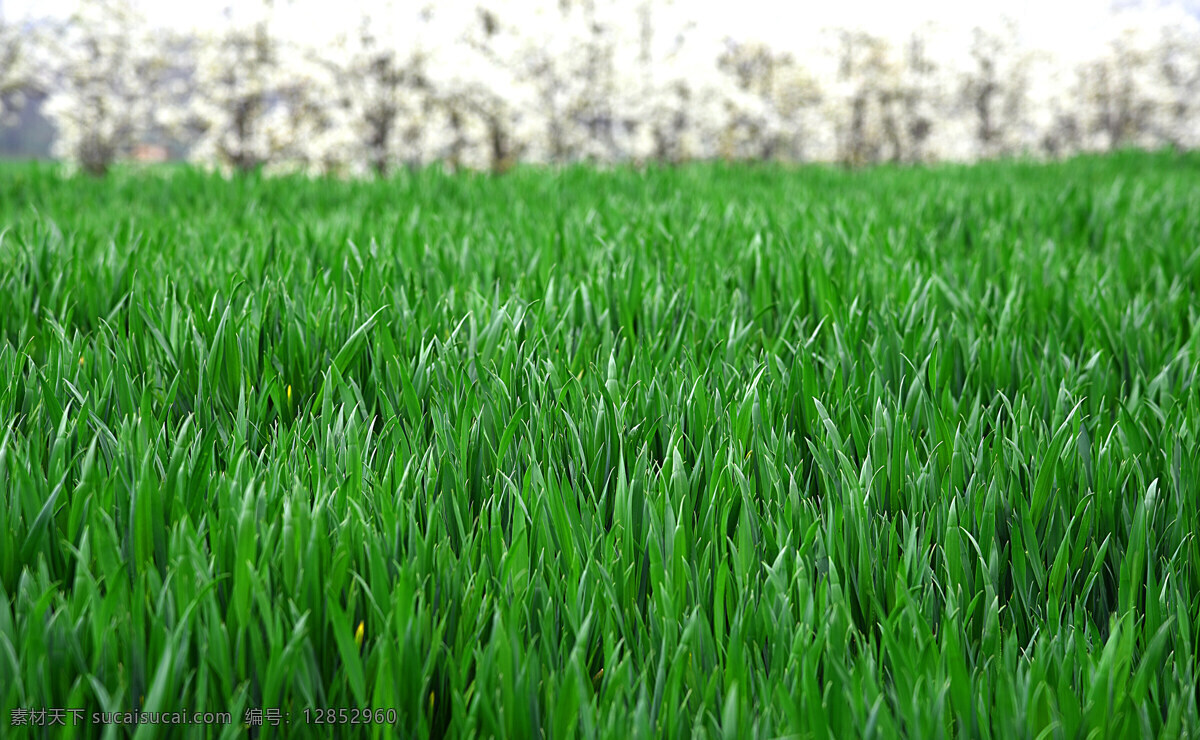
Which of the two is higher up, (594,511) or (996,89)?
(996,89)

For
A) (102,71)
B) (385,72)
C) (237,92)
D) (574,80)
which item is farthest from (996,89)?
(102,71)

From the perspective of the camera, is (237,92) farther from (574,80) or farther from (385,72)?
Result: (574,80)

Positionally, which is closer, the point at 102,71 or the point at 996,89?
the point at 102,71

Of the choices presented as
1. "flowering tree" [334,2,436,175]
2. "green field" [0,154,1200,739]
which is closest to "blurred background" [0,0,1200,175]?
"flowering tree" [334,2,436,175]

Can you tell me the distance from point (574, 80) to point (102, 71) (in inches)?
481

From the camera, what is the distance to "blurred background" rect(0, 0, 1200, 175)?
15.1 meters

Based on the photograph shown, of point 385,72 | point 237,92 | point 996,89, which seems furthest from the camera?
point 996,89

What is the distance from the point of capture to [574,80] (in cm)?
1733

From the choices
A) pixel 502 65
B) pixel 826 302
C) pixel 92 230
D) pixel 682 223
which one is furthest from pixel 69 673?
pixel 502 65

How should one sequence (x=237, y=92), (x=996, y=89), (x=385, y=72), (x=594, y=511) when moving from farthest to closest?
(x=996, y=89), (x=237, y=92), (x=385, y=72), (x=594, y=511)

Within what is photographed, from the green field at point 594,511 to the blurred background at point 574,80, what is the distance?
4075 millimetres

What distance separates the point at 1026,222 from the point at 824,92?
1092 inches

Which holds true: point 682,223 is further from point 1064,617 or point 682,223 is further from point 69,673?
point 69,673

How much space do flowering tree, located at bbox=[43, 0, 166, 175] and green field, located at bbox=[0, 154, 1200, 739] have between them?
878 inches
